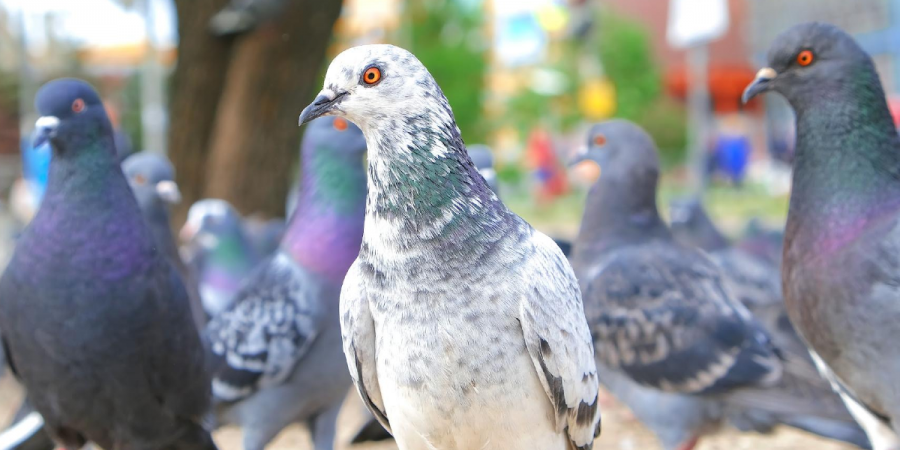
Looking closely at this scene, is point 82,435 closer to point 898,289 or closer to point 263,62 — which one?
point 898,289

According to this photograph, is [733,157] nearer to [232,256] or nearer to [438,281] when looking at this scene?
[232,256]

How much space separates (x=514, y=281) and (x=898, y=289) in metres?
1.51

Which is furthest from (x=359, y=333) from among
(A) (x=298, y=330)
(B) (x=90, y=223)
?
(A) (x=298, y=330)

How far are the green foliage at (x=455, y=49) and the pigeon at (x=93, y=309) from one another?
18.6 metres

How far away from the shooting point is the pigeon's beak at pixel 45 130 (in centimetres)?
335

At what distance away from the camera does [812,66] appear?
3533mm

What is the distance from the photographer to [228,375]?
396 centimetres

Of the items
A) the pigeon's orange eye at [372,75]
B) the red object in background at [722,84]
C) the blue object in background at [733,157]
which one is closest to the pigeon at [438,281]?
the pigeon's orange eye at [372,75]

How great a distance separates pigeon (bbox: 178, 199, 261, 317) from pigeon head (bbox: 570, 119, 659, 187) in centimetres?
251

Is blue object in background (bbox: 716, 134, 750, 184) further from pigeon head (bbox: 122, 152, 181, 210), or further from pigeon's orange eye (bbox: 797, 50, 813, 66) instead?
pigeon's orange eye (bbox: 797, 50, 813, 66)

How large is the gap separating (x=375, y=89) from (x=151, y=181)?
293 centimetres

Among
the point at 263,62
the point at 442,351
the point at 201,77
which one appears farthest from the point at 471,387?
the point at 201,77

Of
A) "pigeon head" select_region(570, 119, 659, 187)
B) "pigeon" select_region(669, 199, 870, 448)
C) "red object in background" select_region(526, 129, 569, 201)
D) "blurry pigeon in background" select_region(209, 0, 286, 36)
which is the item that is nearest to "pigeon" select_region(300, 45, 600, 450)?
"pigeon" select_region(669, 199, 870, 448)

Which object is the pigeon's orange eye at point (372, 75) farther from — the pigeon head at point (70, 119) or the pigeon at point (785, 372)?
the pigeon at point (785, 372)
